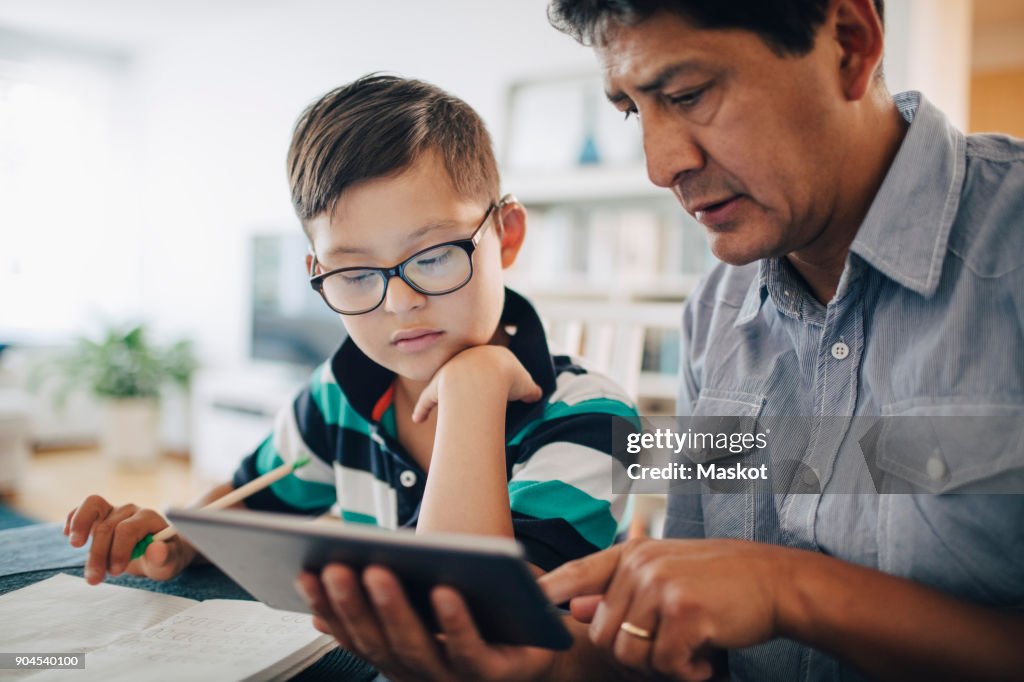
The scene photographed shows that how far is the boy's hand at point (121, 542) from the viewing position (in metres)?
0.86

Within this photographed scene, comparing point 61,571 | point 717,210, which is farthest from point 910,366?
point 61,571

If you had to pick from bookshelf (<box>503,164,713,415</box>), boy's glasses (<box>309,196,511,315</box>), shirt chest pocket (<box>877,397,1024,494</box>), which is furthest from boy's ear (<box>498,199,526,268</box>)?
bookshelf (<box>503,164,713,415</box>)

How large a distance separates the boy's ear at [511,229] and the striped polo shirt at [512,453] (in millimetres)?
66

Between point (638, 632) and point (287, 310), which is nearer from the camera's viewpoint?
point (638, 632)

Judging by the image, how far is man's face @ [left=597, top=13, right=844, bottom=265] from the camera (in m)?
0.74

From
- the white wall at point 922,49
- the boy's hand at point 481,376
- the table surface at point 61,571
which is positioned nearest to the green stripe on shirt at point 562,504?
the boy's hand at point 481,376

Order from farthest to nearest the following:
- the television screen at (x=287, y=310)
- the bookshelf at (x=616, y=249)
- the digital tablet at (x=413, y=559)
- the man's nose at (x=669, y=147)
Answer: the television screen at (x=287, y=310) → the bookshelf at (x=616, y=249) → the man's nose at (x=669, y=147) → the digital tablet at (x=413, y=559)

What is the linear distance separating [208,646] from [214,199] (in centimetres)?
536

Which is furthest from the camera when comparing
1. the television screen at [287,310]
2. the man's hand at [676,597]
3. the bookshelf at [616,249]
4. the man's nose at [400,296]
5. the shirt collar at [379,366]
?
the television screen at [287,310]

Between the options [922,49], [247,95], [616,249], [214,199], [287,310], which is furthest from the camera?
[214,199]

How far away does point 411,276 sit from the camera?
0.92 m

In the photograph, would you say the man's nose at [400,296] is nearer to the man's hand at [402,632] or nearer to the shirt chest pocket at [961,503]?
the man's hand at [402,632]

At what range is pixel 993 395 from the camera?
0.71 meters

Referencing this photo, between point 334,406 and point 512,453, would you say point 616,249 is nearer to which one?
point 334,406
